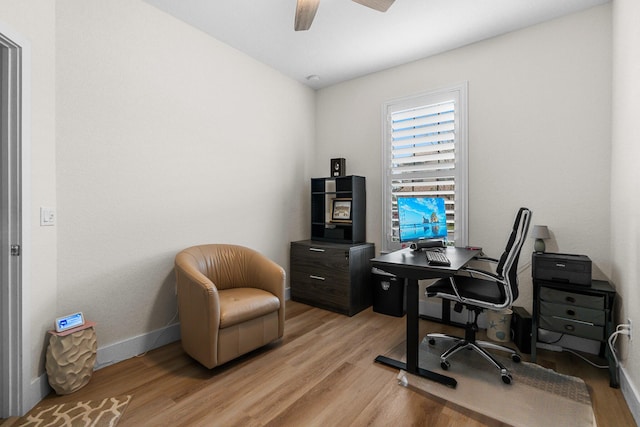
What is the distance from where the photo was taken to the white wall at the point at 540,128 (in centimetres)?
247

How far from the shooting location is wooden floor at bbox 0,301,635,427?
5.53ft

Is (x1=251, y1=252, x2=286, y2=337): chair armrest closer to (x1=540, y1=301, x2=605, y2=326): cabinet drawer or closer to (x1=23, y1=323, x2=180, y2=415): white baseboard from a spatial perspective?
(x1=23, y1=323, x2=180, y2=415): white baseboard

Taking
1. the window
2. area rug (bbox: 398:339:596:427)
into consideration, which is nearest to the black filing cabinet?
area rug (bbox: 398:339:596:427)

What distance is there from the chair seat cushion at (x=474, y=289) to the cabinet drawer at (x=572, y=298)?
36cm

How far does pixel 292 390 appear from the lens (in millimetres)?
1957

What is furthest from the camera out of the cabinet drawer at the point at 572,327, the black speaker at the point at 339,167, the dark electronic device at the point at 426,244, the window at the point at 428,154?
the black speaker at the point at 339,167

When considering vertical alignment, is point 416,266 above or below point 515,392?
above

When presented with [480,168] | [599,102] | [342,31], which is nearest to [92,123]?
[342,31]

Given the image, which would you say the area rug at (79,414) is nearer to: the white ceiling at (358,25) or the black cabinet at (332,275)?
the black cabinet at (332,275)

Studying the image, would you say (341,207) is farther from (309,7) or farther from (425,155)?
(309,7)

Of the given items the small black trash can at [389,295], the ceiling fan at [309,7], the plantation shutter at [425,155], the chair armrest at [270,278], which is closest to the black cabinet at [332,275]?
the small black trash can at [389,295]

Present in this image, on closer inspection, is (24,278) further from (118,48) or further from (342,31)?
(342,31)

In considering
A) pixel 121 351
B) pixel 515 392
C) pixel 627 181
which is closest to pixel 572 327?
pixel 515 392

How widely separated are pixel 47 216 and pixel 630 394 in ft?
12.5
